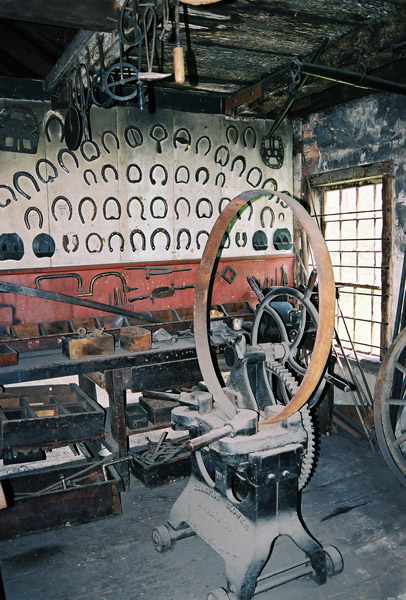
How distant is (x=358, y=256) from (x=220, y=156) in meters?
1.51

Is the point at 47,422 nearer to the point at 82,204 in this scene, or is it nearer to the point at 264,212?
the point at 82,204

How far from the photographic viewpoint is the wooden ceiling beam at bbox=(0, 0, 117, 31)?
2.45 meters

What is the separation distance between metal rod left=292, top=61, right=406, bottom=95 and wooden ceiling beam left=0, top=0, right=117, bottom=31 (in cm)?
115

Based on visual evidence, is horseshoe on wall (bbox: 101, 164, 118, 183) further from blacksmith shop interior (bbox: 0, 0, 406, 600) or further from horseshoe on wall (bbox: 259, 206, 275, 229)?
horseshoe on wall (bbox: 259, 206, 275, 229)

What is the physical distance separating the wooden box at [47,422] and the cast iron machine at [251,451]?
2.51 feet

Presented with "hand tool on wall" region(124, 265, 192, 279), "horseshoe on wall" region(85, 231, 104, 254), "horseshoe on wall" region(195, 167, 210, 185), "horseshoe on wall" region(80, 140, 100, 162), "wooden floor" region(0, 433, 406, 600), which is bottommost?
"wooden floor" region(0, 433, 406, 600)

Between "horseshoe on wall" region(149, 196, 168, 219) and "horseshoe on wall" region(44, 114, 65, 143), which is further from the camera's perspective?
"horseshoe on wall" region(149, 196, 168, 219)

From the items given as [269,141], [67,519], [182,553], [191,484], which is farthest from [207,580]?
[269,141]

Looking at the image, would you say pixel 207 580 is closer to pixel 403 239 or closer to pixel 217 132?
pixel 403 239

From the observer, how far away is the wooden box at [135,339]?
3391 mm

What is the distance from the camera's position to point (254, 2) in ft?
8.91

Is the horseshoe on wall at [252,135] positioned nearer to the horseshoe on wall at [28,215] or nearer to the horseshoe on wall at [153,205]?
the horseshoe on wall at [153,205]

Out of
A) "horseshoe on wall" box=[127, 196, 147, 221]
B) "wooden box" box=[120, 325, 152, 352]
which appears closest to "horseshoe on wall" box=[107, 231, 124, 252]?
"horseshoe on wall" box=[127, 196, 147, 221]

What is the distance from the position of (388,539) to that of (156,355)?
69.1 inches
